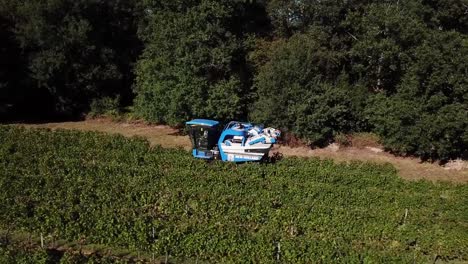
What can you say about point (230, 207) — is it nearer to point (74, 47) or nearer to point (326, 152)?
point (326, 152)

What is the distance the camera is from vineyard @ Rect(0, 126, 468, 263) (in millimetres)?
17047

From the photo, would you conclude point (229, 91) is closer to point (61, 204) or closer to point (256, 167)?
point (256, 167)

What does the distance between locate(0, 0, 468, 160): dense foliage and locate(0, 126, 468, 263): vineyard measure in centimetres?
493

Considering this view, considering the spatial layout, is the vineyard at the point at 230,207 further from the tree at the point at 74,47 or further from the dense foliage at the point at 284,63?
the tree at the point at 74,47

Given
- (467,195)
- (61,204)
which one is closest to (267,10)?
(467,195)

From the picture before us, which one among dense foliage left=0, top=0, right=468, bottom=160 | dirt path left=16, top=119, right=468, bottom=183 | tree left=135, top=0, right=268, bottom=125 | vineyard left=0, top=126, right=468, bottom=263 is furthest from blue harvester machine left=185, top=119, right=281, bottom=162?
tree left=135, top=0, right=268, bottom=125

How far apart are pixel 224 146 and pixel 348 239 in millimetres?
8868

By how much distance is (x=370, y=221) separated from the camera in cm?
1920

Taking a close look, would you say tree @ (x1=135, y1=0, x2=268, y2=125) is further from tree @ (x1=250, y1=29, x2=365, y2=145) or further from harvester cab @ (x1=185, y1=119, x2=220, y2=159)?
harvester cab @ (x1=185, y1=119, x2=220, y2=159)

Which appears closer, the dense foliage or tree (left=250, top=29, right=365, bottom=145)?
the dense foliage

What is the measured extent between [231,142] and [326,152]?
7.83m

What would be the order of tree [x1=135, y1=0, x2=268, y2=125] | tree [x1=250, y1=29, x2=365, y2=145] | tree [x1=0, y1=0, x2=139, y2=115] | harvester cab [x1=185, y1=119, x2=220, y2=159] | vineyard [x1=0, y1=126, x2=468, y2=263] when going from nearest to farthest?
vineyard [x1=0, y1=126, x2=468, y2=263] → harvester cab [x1=185, y1=119, x2=220, y2=159] → tree [x1=250, y1=29, x2=365, y2=145] → tree [x1=135, y1=0, x2=268, y2=125] → tree [x1=0, y1=0, x2=139, y2=115]

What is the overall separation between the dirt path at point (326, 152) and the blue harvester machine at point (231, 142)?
5.12 m

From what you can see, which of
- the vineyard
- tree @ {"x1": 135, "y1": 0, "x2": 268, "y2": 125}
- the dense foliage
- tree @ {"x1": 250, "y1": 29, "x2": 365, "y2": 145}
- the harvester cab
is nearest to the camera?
the vineyard
